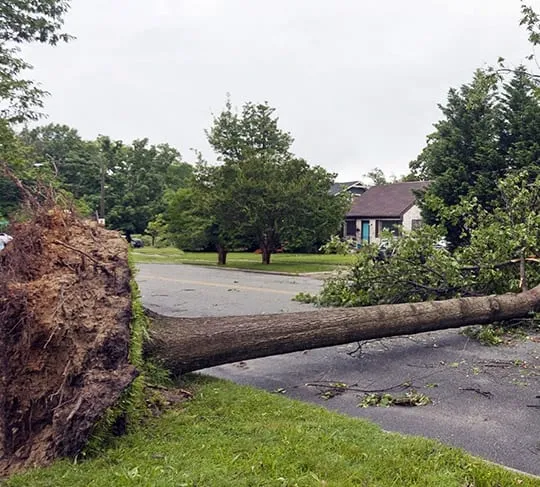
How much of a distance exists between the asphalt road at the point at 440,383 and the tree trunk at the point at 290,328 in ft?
1.11

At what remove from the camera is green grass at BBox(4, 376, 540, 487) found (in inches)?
108

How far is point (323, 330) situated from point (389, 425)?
58.3 inches

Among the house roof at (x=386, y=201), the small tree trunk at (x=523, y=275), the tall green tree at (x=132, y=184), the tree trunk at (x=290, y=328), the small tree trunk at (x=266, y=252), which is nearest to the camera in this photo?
the tree trunk at (x=290, y=328)

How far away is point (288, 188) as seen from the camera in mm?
18922

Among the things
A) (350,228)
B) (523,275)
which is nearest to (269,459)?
(523,275)

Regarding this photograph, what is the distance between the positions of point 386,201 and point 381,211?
4.73ft

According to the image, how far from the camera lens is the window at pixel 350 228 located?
34.2m

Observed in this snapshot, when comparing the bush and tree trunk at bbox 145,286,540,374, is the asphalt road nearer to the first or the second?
tree trunk at bbox 145,286,540,374

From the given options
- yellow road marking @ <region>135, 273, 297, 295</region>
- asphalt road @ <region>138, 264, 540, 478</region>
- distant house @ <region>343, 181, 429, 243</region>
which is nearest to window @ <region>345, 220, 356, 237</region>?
distant house @ <region>343, 181, 429, 243</region>

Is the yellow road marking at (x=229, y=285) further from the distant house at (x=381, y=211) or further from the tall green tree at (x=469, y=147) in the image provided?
the distant house at (x=381, y=211)

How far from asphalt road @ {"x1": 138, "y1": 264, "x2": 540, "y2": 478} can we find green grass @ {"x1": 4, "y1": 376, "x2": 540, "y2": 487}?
18.6 inches

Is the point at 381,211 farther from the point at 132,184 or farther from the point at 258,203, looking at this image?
the point at 132,184

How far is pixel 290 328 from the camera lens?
5.04 meters

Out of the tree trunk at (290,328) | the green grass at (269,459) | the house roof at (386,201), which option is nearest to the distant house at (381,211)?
the house roof at (386,201)
